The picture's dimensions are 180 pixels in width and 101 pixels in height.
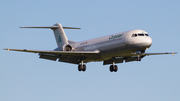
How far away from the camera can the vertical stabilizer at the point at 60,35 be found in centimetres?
4700

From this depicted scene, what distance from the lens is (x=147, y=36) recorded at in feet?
118

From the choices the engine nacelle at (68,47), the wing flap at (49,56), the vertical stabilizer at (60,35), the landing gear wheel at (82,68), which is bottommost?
the landing gear wheel at (82,68)

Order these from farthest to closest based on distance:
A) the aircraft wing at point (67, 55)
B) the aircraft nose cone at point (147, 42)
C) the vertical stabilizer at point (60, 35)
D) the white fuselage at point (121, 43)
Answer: the vertical stabilizer at point (60, 35) < the aircraft wing at point (67, 55) < the white fuselage at point (121, 43) < the aircraft nose cone at point (147, 42)

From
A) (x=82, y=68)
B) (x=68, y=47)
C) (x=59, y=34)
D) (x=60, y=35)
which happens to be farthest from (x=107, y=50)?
(x=59, y=34)

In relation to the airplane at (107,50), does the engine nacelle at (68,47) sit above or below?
above

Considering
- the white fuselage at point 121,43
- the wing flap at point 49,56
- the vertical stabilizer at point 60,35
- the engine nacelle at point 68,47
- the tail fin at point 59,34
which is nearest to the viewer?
the white fuselage at point 121,43

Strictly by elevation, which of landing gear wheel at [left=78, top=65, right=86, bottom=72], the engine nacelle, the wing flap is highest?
the engine nacelle

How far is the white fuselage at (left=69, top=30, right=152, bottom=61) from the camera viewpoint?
35.5 meters

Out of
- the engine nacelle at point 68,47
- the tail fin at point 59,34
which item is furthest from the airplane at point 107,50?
the tail fin at point 59,34

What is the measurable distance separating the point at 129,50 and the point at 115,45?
1.54m

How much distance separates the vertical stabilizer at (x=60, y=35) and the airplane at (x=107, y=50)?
2.29m

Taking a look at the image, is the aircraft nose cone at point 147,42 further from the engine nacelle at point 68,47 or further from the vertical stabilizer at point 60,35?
the vertical stabilizer at point 60,35

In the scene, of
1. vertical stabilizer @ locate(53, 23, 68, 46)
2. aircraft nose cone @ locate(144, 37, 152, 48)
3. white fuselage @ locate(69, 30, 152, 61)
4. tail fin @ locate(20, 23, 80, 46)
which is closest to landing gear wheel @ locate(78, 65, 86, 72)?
white fuselage @ locate(69, 30, 152, 61)

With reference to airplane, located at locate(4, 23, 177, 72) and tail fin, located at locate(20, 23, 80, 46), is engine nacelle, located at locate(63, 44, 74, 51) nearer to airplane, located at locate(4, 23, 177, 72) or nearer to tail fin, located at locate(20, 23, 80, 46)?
airplane, located at locate(4, 23, 177, 72)
